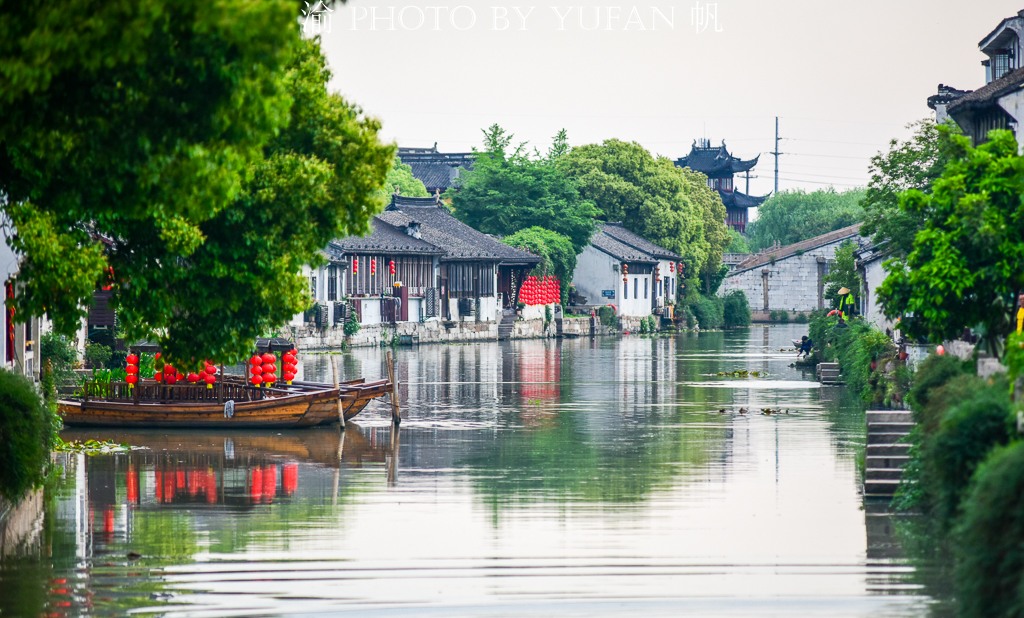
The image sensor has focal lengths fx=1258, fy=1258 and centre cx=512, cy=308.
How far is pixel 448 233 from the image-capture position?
229ft

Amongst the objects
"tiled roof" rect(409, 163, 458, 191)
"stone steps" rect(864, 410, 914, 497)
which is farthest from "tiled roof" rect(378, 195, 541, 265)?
"stone steps" rect(864, 410, 914, 497)

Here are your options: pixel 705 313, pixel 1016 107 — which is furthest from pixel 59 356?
pixel 705 313

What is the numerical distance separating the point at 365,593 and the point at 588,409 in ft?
64.5

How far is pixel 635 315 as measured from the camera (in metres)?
83.4

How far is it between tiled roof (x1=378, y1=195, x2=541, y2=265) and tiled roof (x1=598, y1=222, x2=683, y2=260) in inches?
527

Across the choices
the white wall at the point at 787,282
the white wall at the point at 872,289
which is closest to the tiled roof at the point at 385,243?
the white wall at the point at 872,289

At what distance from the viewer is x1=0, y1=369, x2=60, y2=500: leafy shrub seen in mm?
12508

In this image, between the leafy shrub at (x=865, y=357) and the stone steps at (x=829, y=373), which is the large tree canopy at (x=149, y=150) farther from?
A: the stone steps at (x=829, y=373)

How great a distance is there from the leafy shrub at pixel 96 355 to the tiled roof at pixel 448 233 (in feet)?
111

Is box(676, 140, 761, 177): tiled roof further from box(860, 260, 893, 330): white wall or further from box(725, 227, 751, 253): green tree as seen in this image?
box(860, 260, 893, 330): white wall

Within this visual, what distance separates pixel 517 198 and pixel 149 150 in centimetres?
6753

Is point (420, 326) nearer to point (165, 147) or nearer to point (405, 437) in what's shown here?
point (405, 437)

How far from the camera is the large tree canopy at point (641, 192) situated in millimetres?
83688

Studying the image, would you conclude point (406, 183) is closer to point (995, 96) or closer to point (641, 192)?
point (641, 192)
